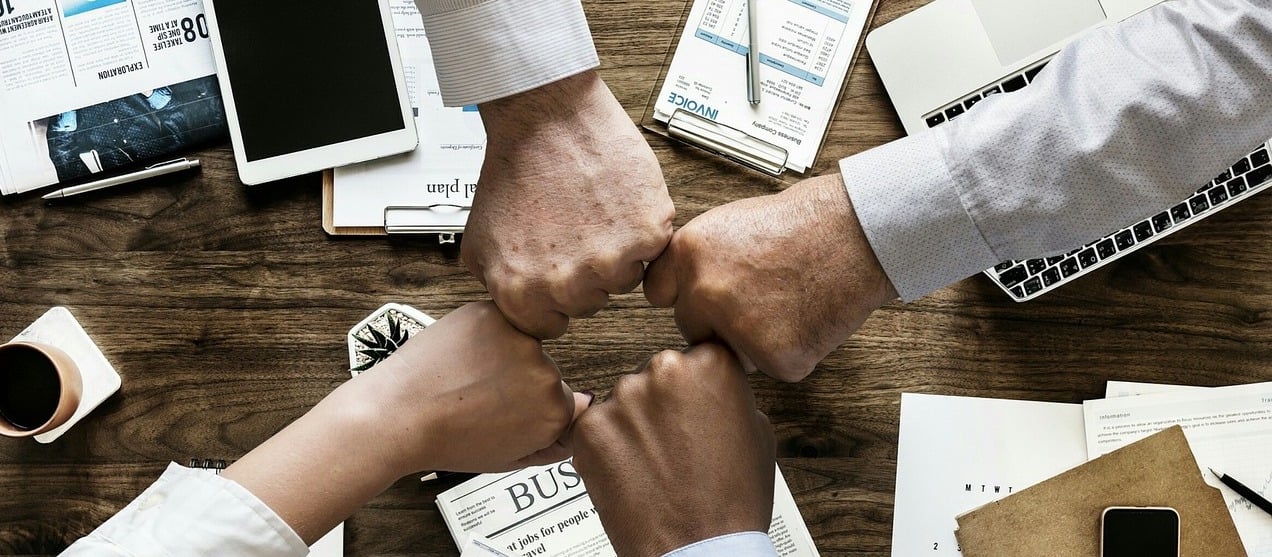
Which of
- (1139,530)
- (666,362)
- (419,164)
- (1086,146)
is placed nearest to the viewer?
(1086,146)

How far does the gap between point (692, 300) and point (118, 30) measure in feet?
2.67

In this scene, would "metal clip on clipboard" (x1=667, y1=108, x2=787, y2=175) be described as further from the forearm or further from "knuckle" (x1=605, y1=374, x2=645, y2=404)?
the forearm

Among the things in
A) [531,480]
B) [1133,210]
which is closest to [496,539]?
[531,480]

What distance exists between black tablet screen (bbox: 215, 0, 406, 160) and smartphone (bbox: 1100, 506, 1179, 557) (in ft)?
3.13

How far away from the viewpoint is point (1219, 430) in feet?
3.66

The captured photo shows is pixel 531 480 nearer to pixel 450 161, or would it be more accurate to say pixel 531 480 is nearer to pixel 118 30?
pixel 450 161

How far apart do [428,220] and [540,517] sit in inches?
15.1

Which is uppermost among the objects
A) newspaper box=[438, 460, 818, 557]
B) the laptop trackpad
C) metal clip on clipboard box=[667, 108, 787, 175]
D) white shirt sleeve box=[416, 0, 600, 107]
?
white shirt sleeve box=[416, 0, 600, 107]

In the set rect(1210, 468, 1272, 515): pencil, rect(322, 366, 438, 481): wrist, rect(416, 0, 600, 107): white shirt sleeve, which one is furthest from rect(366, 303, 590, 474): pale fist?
rect(1210, 468, 1272, 515): pencil

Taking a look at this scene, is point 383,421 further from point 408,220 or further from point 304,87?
point 304,87

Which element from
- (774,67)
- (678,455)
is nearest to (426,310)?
(678,455)

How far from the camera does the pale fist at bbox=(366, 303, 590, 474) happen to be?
100 cm

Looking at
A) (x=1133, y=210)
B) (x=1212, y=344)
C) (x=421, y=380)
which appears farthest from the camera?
(x=1212, y=344)

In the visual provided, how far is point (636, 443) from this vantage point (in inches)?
38.1
